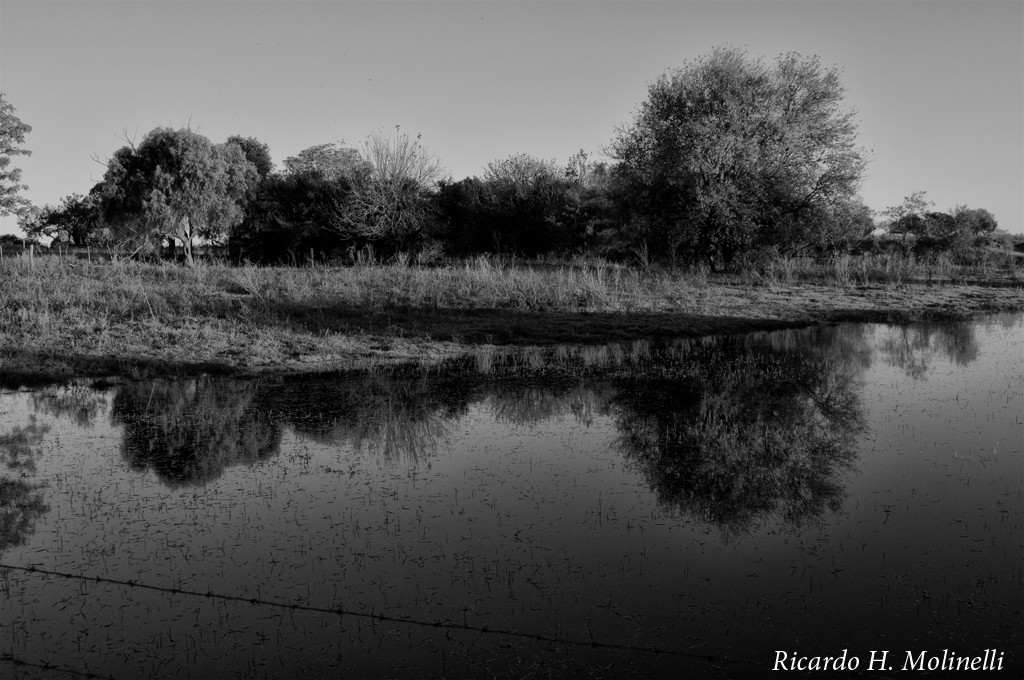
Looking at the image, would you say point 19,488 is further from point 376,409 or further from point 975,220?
point 975,220

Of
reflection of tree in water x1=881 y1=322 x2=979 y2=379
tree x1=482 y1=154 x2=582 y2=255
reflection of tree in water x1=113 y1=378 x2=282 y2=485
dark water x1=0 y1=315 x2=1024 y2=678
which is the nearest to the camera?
dark water x1=0 y1=315 x2=1024 y2=678

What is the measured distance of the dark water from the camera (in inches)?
197

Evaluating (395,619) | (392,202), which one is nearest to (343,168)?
(392,202)

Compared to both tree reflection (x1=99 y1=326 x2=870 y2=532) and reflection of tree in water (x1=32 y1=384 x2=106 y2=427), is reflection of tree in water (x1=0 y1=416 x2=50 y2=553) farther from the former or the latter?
tree reflection (x1=99 y1=326 x2=870 y2=532)

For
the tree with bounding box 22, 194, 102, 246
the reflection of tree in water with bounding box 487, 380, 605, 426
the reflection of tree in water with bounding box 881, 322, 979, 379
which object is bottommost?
the reflection of tree in water with bounding box 487, 380, 605, 426

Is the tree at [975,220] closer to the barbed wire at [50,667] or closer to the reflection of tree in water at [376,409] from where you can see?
the reflection of tree in water at [376,409]

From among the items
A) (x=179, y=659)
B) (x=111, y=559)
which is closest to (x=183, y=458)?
(x=111, y=559)

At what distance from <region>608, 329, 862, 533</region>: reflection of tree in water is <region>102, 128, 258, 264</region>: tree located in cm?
2744

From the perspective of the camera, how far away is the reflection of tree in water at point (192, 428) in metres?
9.24

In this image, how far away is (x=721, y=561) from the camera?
241 inches

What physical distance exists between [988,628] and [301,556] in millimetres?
4833

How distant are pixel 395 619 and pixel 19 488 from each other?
17.3 ft

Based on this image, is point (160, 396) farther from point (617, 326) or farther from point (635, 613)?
point (617, 326)

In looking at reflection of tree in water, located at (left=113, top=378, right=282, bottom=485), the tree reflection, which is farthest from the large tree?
reflection of tree in water, located at (left=113, top=378, right=282, bottom=485)
